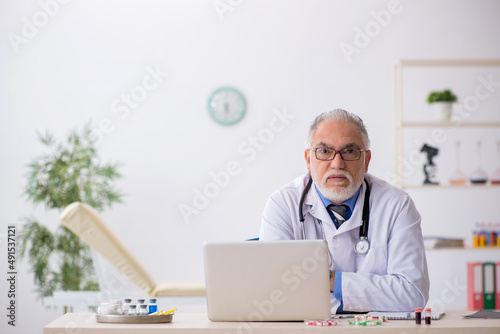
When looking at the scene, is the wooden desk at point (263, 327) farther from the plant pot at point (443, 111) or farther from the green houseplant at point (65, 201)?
the plant pot at point (443, 111)

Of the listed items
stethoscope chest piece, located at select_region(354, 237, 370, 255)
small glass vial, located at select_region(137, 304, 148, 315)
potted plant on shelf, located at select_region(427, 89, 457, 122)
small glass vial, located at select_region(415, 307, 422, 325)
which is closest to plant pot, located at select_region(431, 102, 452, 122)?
potted plant on shelf, located at select_region(427, 89, 457, 122)

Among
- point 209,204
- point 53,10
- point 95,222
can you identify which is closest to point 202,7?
point 53,10

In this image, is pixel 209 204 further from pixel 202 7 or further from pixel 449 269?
pixel 449 269

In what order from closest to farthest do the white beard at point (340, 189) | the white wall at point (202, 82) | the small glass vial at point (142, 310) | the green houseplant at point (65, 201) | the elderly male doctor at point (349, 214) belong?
1. the small glass vial at point (142, 310)
2. the elderly male doctor at point (349, 214)
3. the white beard at point (340, 189)
4. the green houseplant at point (65, 201)
5. the white wall at point (202, 82)

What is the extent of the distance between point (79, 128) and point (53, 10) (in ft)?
3.16

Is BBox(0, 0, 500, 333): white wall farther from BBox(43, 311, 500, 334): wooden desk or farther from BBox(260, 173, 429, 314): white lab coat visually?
BBox(43, 311, 500, 334): wooden desk

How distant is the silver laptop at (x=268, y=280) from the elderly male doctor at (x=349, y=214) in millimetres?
417

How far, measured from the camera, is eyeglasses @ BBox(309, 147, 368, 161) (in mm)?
2533

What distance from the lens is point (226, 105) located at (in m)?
5.12

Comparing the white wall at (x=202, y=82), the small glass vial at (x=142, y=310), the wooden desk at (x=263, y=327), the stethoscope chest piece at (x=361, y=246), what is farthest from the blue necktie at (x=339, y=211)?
the white wall at (x=202, y=82)

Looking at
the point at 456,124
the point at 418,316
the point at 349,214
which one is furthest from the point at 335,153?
the point at 456,124

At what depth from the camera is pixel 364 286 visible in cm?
218

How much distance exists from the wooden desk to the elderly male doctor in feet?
1.33

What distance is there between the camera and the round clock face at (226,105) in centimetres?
512
